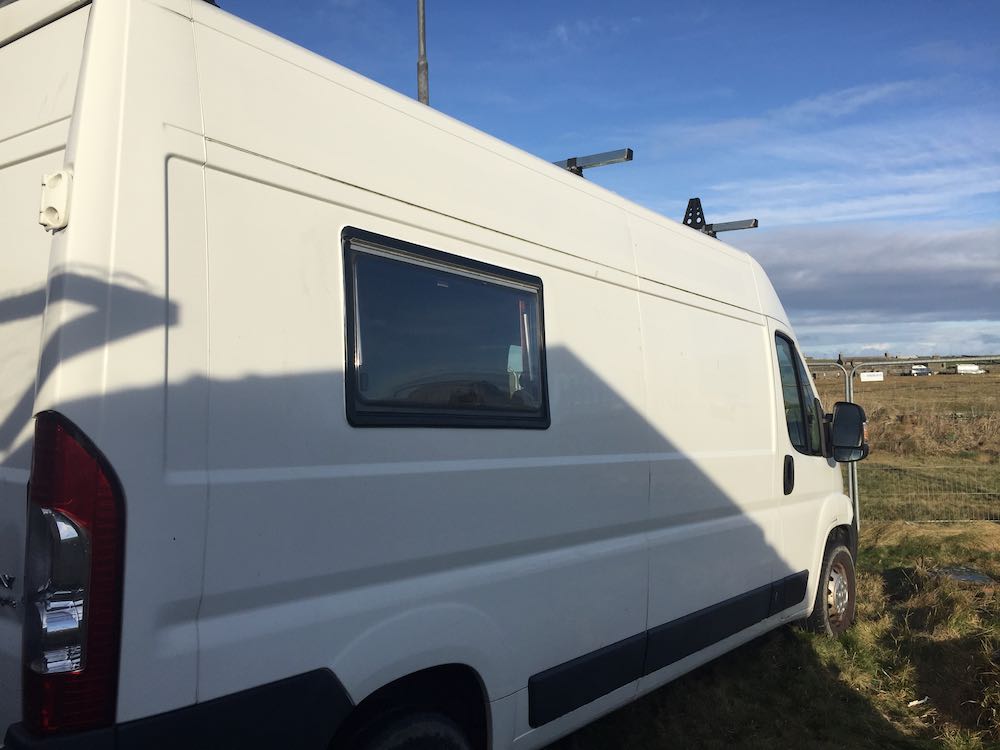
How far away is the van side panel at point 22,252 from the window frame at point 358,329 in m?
0.81

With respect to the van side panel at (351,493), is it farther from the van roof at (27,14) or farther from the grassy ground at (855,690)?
the grassy ground at (855,690)

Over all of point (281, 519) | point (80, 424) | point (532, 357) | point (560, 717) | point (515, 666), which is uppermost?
point (532, 357)

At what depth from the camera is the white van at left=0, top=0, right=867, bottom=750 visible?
6.61 ft

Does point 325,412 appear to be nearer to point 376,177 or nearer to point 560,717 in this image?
point 376,177

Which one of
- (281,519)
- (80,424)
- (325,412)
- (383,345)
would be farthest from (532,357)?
(80,424)

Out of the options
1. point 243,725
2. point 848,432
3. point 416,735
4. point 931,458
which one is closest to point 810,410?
point 848,432

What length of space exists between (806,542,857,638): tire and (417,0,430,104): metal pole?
15.5 feet

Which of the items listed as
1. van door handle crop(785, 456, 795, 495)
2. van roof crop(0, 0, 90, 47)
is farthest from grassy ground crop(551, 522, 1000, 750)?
van roof crop(0, 0, 90, 47)

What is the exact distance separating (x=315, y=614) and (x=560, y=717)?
1395 millimetres

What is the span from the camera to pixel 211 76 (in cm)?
234

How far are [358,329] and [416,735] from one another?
129 cm

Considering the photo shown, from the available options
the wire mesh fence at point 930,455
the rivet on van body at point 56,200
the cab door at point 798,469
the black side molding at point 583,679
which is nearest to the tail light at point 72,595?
the rivet on van body at point 56,200

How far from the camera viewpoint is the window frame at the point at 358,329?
2.59 meters

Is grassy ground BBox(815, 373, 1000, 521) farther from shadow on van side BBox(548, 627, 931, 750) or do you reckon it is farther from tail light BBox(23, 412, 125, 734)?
tail light BBox(23, 412, 125, 734)
